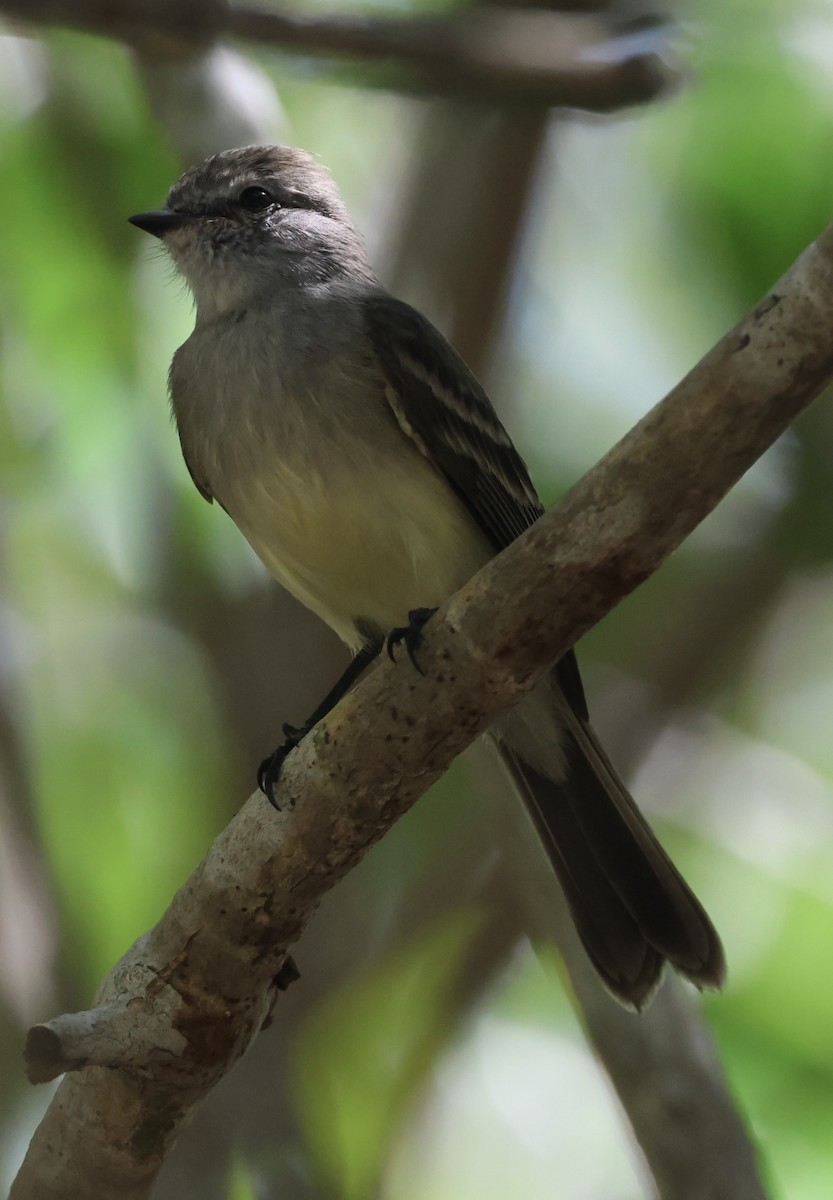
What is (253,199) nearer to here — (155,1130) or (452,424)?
(452,424)

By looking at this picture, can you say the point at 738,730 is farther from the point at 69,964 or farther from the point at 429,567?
the point at 69,964

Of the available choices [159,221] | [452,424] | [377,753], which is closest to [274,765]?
[377,753]

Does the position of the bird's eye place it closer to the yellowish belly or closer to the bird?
the bird

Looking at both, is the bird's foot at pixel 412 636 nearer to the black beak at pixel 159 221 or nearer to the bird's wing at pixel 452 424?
the bird's wing at pixel 452 424

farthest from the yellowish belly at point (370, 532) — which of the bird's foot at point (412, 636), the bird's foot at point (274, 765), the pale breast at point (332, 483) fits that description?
the bird's foot at point (412, 636)

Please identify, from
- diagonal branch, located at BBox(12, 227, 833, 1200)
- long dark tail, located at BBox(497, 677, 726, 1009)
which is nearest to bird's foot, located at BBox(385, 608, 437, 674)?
diagonal branch, located at BBox(12, 227, 833, 1200)
